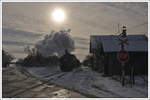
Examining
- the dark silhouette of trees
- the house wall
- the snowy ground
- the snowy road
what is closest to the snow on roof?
the house wall

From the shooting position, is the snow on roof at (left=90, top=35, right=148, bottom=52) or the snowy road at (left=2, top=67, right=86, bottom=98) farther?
the snow on roof at (left=90, top=35, right=148, bottom=52)

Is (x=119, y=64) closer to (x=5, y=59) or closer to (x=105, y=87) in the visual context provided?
(x=105, y=87)

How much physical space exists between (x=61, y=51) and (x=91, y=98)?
53.5 m

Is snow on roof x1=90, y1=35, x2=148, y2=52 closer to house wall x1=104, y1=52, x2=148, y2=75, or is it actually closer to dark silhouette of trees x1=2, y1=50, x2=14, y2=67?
house wall x1=104, y1=52, x2=148, y2=75

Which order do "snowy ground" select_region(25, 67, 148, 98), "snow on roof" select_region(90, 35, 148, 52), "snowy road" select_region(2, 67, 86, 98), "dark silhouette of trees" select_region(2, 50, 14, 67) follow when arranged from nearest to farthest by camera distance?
"snowy road" select_region(2, 67, 86, 98), "snowy ground" select_region(25, 67, 148, 98), "snow on roof" select_region(90, 35, 148, 52), "dark silhouette of trees" select_region(2, 50, 14, 67)

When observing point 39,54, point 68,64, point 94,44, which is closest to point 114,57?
point 94,44

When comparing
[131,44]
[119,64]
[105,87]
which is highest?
[131,44]

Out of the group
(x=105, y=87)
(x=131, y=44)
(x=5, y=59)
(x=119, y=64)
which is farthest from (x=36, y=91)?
(x=5, y=59)

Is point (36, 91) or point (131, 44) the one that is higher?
point (131, 44)

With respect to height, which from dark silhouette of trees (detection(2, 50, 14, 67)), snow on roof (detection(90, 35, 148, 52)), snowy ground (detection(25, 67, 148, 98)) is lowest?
dark silhouette of trees (detection(2, 50, 14, 67))

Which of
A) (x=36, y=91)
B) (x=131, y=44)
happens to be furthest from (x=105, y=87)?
(x=131, y=44)

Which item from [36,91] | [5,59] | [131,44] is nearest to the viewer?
[36,91]

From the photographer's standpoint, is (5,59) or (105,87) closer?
(105,87)

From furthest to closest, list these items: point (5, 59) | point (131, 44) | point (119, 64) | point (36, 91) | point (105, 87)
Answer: point (5, 59), point (131, 44), point (119, 64), point (105, 87), point (36, 91)
